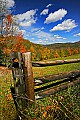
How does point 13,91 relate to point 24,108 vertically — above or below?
above

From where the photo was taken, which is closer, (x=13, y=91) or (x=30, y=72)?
(x=30, y=72)

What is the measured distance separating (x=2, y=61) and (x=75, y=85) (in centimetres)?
2696

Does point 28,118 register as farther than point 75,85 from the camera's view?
No

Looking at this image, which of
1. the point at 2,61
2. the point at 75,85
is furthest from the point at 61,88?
the point at 2,61

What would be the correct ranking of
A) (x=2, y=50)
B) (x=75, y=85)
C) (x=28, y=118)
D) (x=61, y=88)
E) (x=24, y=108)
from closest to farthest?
(x=28, y=118)
(x=24, y=108)
(x=61, y=88)
(x=75, y=85)
(x=2, y=50)

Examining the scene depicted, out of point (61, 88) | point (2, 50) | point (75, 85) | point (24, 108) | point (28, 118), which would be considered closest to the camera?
point (28, 118)

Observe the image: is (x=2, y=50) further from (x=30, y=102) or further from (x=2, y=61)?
(x=30, y=102)

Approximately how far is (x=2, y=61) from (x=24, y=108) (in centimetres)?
2773

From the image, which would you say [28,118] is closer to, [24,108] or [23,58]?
[24,108]

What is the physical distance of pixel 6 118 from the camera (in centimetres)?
409

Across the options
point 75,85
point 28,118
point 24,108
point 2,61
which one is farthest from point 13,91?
point 2,61

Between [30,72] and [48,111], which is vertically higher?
[30,72]

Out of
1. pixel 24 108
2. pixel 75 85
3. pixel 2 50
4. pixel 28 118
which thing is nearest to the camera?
pixel 28 118

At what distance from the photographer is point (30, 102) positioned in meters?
3.89
